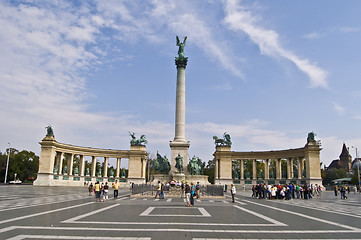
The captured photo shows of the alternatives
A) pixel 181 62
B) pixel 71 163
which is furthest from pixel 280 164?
pixel 71 163

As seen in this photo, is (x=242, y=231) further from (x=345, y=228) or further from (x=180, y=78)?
(x=180, y=78)

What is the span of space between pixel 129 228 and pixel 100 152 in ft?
242

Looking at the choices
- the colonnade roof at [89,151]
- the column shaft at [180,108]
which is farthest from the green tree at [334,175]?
the column shaft at [180,108]

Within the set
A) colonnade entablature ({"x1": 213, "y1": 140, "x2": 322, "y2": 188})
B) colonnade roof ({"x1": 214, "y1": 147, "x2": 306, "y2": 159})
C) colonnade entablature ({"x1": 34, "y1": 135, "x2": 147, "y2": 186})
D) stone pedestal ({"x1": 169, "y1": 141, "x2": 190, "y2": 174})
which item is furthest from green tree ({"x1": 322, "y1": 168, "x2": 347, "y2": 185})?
stone pedestal ({"x1": 169, "y1": 141, "x2": 190, "y2": 174})

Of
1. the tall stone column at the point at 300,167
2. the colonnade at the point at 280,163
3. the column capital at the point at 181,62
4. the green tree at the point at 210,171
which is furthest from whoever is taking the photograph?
the green tree at the point at 210,171

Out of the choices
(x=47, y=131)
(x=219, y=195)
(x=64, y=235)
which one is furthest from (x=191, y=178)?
(x=47, y=131)

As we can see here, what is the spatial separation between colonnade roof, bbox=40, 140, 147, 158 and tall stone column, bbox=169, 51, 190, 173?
34605 mm

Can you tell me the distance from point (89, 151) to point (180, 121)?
127ft

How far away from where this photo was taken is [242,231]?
11328mm

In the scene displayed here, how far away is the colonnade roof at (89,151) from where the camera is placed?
74.1 m

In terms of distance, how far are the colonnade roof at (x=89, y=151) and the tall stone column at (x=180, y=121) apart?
3460cm

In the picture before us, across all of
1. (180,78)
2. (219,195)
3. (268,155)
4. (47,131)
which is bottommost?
(219,195)

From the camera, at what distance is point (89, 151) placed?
81.1 metres

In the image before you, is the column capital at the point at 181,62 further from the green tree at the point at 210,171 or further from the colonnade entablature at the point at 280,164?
the green tree at the point at 210,171
